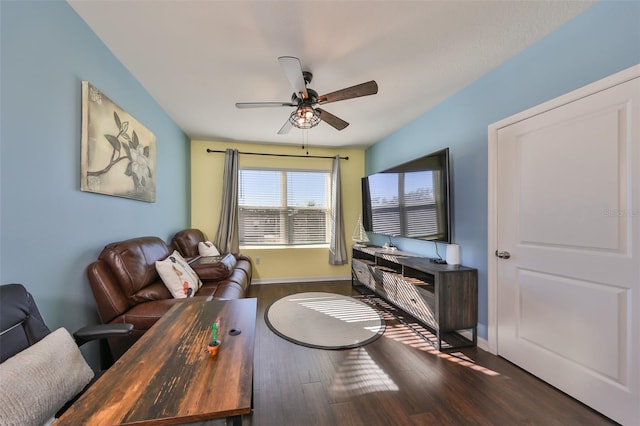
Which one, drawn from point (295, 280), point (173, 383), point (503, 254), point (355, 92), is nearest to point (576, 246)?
point (503, 254)

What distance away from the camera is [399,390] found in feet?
5.69

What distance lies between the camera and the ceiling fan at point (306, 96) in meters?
1.86

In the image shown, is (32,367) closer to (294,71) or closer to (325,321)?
(294,71)

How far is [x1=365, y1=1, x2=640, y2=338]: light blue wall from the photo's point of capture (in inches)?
58.7

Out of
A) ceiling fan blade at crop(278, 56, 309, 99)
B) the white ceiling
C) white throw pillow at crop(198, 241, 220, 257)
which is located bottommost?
white throw pillow at crop(198, 241, 220, 257)

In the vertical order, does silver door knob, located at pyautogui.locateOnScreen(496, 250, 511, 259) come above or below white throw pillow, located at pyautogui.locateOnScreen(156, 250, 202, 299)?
above

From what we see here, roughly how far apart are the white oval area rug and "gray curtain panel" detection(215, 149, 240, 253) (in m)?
1.43

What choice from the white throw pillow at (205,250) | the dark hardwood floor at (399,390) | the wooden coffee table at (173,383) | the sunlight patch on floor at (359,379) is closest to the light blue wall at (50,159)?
the wooden coffee table at (173,383)

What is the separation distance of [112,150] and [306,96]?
1.65 metres

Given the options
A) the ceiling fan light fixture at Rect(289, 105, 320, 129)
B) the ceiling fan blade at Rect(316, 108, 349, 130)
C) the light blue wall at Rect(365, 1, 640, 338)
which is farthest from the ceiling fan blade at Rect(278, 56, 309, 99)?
the light blue wall at Rect(365, 1, 640, 338)

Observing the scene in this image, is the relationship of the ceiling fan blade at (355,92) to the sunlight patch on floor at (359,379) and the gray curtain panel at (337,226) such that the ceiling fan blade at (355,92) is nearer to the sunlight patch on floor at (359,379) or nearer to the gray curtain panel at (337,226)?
the sunlight patch on floor at (359,379)

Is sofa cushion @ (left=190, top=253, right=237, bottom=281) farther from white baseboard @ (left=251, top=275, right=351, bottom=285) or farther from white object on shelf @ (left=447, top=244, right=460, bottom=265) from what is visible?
white object on shelf @ (left=447, top=244, right=460, bottom=265)

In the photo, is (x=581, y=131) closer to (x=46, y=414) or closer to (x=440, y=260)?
(x=440, y=260)

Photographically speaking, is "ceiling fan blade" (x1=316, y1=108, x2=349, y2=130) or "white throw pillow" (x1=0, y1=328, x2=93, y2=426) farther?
"ceiling fan blade" (x1=316, y1=108, x2=349, y2=130)
